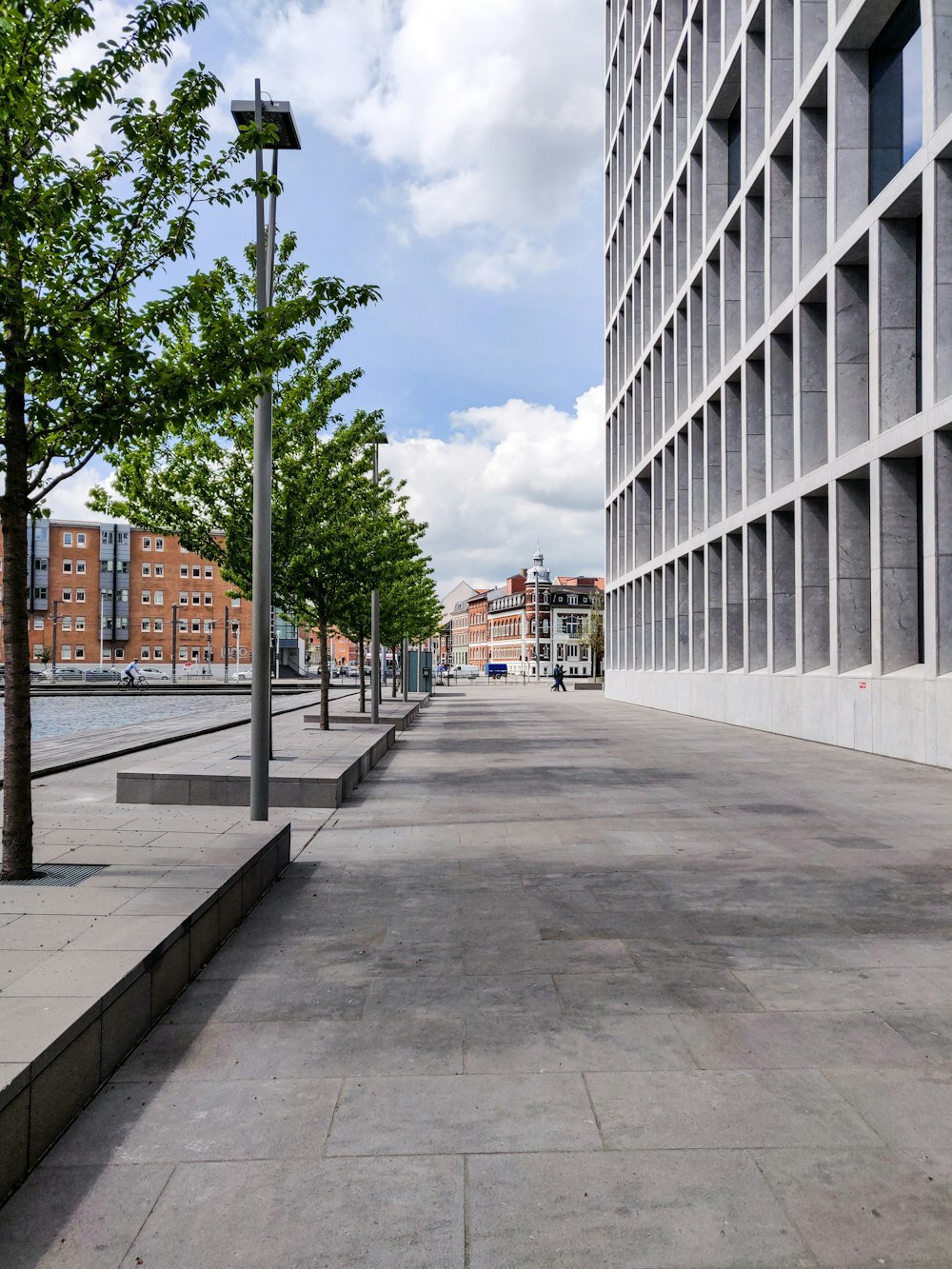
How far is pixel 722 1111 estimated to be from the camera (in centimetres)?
357

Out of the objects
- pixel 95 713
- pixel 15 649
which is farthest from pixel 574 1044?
pixel 95 713

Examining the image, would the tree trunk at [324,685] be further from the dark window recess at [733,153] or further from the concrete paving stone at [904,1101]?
the dark window recess at [733,153]

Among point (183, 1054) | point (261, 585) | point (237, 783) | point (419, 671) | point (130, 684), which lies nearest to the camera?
point (183, 1054)

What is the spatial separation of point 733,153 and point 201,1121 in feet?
102

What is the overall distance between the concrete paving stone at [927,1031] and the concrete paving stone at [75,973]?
129 inches

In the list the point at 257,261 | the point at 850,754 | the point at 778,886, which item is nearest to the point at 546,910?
the point at 778,886

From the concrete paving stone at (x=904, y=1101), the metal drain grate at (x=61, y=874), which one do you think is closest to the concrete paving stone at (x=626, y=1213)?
the concrete paving stone at (x=904, y=1101)

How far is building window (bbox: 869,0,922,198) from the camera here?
56.5 feet

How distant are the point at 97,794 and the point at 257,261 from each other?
610 cm

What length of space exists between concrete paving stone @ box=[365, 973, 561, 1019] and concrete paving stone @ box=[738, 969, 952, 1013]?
104cm

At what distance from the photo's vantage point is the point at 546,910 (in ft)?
21.1

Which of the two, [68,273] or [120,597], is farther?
[120,597]

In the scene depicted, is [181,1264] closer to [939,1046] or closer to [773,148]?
[939,1046]

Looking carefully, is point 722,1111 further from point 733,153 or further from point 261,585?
point 733,153
